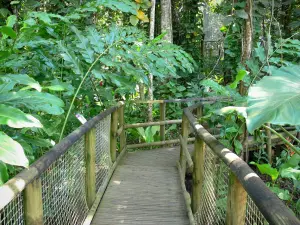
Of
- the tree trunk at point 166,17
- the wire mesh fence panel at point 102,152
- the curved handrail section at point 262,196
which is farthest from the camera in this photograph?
the tree trunk at point 166,17

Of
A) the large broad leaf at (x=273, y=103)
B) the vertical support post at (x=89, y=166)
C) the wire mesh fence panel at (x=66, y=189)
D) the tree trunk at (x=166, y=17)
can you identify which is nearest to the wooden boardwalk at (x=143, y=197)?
the vertical support post at (x=89, y=166)

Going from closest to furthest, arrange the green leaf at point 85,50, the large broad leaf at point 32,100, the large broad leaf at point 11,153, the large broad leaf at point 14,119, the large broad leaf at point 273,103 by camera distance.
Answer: the large broad leaf at point 273,103
the large broad leaf at point 11,153
the large broad leaf at point 14,119
the large broad leaf at point 32,100
the green leaf at point 85,50

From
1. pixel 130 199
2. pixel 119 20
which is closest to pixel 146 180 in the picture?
pixel 130 199

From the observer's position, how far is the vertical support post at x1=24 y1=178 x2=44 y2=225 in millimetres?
1381

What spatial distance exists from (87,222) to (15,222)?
1.13m

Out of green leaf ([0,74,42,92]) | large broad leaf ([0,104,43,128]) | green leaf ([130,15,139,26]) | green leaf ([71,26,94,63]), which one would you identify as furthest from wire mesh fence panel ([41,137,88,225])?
green leaf ([130,15,139,26])

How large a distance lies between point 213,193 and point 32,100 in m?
1.27

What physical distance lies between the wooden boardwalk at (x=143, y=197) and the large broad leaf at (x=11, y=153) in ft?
5.07

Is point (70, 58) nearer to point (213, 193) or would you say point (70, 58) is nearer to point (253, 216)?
point (213, 193)

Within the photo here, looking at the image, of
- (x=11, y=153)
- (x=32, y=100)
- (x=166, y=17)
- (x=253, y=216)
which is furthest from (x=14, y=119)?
(x=166, y=17)

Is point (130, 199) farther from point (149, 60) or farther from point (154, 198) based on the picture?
point (149, 60)

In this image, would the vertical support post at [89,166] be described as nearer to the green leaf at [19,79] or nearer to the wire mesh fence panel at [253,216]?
the green leaf at [19,79]

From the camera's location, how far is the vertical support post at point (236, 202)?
145 centimetres

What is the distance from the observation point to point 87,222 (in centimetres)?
242
